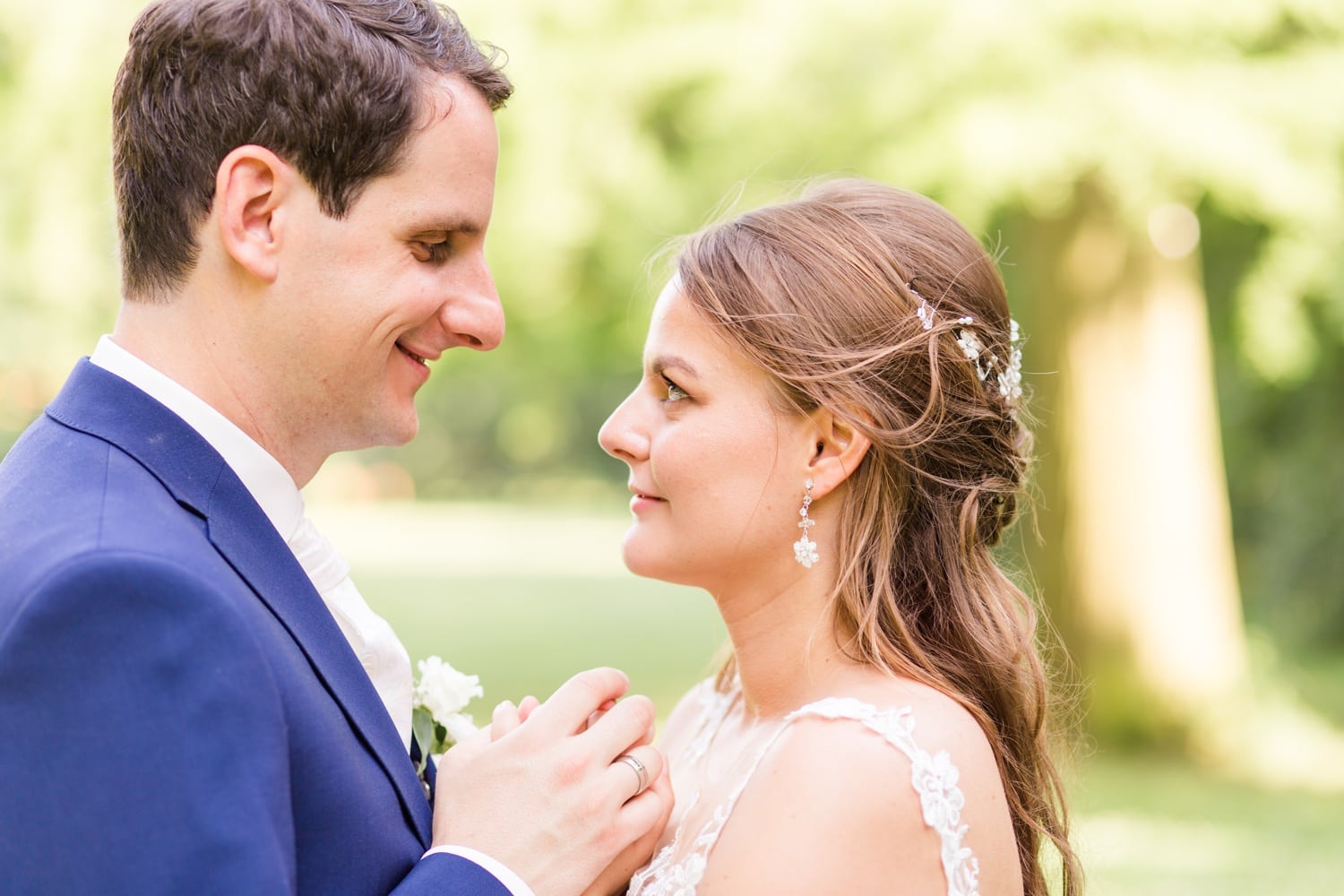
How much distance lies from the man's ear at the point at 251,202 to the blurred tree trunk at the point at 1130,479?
846 centimetres

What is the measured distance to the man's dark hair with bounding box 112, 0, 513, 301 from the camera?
2295 millimetres

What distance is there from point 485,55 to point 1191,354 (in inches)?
340

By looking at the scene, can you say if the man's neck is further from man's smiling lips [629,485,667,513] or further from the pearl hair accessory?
the pearl hair accessory

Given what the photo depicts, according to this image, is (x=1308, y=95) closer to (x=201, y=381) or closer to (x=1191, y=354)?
(x=1191, y=354)

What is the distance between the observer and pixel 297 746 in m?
2.06

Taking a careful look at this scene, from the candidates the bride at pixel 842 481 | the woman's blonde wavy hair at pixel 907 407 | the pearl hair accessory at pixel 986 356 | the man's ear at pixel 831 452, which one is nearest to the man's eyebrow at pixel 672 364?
the bride at pixel 842 481

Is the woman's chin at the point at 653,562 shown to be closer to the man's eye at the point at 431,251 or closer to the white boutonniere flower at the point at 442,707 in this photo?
the white boutonniere flower at the point at 442,707

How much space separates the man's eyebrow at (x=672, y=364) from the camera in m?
3.00

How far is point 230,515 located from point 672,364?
44.1 inches

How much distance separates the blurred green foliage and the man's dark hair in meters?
4.37

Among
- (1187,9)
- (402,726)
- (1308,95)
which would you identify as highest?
(1187,9)

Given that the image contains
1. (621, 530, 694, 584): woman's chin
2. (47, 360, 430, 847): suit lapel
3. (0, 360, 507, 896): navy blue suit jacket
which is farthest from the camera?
(621, 530, 694, 584): woman's chin

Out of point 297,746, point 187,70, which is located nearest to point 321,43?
point 187,70

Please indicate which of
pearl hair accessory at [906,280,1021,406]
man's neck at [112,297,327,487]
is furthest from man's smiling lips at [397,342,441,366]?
pearl hair accessory at [906,280,1021,406]
